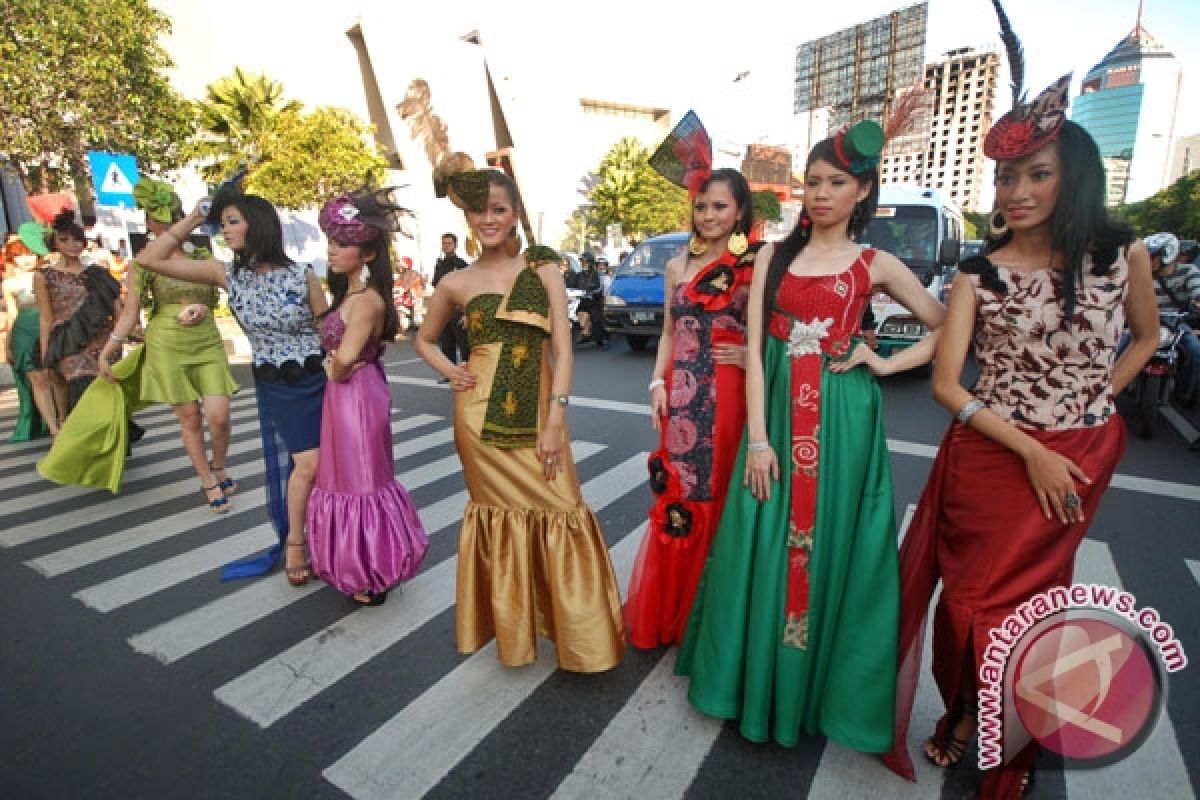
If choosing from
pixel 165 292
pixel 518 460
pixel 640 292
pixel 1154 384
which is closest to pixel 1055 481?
pixel 518 460

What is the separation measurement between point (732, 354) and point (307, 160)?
75.3 ft

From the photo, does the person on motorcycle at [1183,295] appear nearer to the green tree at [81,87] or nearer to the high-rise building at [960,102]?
the high-rise building at [960,102]

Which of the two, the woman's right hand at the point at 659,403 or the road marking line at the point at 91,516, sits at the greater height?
the woman's right hand at the point at 659,403

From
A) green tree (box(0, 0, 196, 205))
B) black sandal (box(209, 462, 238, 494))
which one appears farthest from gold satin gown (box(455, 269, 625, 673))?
green tree (box(0, 0, 196, 205))

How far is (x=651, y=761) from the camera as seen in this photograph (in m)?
2.15

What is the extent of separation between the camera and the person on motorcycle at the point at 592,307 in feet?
40.5

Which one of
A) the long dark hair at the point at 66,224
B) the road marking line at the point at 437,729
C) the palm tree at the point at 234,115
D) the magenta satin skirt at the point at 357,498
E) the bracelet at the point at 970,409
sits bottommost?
the road marking line at the point at 437,729

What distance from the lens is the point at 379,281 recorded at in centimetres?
293

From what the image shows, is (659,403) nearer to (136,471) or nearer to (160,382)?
(160,382)

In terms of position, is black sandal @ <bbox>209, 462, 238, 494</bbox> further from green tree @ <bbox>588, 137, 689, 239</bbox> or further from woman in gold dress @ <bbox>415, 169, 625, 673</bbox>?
green tree @ <bbox>588, 137, 689, 239</bbox>

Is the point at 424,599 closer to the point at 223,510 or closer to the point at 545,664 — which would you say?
the point at 545,664

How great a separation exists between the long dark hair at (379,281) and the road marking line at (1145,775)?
3117 millimetres

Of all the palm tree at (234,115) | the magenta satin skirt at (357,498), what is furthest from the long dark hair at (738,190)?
the palm tree at (234,115)

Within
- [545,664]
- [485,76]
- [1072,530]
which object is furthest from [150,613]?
[485,76]
